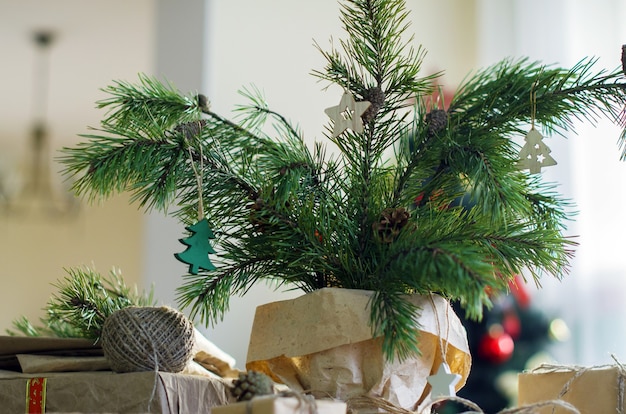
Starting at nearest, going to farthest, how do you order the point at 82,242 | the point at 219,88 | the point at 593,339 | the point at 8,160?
the point at 219,88 < the point at 593,339 < the point at 8,160 < the point at 82,242

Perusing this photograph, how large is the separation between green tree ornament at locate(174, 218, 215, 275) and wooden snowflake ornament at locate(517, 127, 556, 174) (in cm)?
26

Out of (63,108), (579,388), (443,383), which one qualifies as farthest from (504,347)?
(63,108)

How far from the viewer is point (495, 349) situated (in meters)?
1.70

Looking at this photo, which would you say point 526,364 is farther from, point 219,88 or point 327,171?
point 327,171

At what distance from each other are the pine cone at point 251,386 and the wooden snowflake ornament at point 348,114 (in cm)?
22

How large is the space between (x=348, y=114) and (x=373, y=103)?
0.02 metres

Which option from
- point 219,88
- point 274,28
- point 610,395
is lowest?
point 610,395

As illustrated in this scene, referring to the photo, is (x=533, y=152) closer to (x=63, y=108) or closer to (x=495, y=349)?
(x=495, y=349)

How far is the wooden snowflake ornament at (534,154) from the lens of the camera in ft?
2.07

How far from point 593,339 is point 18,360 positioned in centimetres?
156

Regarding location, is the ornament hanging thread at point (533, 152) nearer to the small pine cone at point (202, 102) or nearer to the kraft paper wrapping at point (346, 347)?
the kraft paper wrapping at point (346, 347)

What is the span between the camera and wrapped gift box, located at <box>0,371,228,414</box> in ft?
2.03

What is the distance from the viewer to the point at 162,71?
1.52 meters

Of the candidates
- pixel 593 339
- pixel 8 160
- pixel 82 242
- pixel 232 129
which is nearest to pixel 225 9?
pixel 232 129
